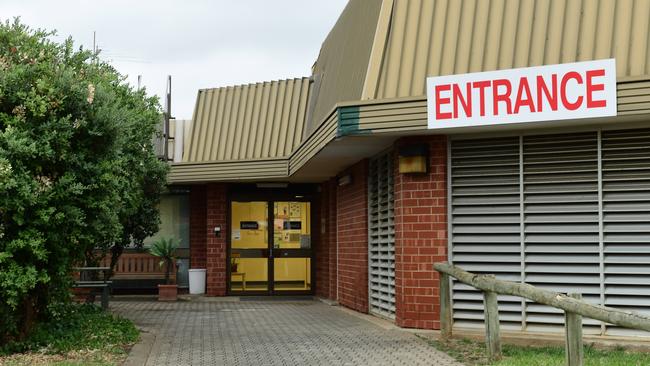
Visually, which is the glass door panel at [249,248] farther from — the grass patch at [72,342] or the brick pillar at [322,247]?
the grass patch at [72,342]

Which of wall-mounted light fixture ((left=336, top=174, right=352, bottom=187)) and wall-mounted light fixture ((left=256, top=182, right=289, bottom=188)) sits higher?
wall-mounted light fixture ((left=256, top=182, right=289, bottom=188))

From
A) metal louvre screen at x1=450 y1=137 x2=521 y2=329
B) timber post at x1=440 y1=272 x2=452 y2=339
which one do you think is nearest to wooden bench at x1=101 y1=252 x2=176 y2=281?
metal louvre screen at x1=450 y1=137 x2=521 y2=329

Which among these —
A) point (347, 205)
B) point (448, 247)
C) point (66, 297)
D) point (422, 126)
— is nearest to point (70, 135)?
point (66, 297)

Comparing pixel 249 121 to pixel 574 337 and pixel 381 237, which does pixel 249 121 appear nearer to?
pixel 381 237

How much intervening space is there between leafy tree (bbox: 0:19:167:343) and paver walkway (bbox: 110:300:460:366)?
156 cm

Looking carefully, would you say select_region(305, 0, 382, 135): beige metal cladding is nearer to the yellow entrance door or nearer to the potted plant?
the yellow entrance door

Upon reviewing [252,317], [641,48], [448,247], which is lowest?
[252,317]

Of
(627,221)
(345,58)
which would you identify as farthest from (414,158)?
(345,58)

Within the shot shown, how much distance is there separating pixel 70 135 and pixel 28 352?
8.21ft

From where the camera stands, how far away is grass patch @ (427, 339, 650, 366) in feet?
27.9

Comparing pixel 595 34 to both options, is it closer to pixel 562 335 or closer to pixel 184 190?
pixel 562 335

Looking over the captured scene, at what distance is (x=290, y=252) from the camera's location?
20.7m

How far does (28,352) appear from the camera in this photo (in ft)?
31.1

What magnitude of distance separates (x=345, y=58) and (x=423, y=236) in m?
4.30
